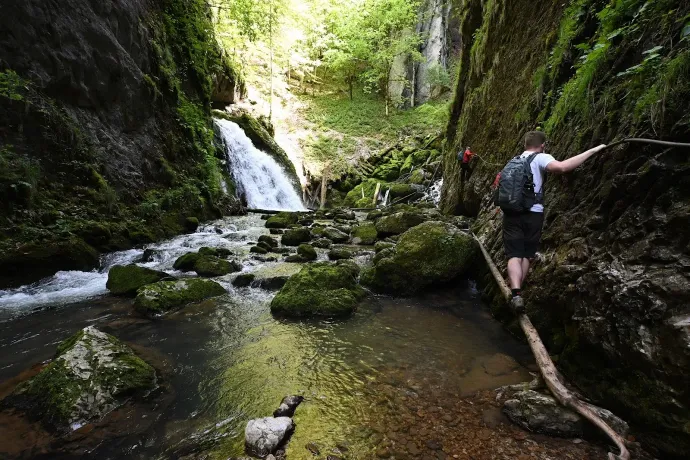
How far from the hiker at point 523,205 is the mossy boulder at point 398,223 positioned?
247 inches

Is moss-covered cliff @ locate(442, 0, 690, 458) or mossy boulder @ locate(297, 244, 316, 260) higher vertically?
moss-covered cliff @ locate(442, 0, 690, 458)

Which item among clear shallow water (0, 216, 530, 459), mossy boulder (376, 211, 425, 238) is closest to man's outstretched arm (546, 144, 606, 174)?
clear shallow water (0, 216, 530, 459)

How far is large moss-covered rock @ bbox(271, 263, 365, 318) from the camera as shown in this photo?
543 centimetres

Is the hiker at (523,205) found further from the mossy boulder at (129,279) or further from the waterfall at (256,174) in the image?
the waterfall at (256,174)

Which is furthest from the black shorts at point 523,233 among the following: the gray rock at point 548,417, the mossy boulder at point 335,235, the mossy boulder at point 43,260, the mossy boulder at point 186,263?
the mossy boulder at point 43,260

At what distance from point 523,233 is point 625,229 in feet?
3.63

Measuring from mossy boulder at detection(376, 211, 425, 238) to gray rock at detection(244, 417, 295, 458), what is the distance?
26.1 feet

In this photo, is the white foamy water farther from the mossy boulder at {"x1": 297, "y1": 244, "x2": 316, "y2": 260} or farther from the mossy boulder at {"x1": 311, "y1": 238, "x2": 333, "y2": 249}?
the mossy boulder at {"x1": 311, "y1": 238, "x2": 333, "y2": 249}

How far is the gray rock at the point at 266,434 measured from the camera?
8.51ft

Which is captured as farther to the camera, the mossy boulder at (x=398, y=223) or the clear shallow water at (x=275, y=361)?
the mossy boulder at (x=398, y=223)

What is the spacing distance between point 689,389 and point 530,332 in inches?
54.6

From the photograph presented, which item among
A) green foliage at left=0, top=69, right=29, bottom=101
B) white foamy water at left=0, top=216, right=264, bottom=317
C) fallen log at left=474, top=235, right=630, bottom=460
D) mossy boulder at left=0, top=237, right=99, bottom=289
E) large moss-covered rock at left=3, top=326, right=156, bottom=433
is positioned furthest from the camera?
green foliage at left=0, top=69, right=29, bottom=101

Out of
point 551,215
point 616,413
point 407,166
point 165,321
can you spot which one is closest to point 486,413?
point 616,413

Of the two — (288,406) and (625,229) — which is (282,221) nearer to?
(288,406)
